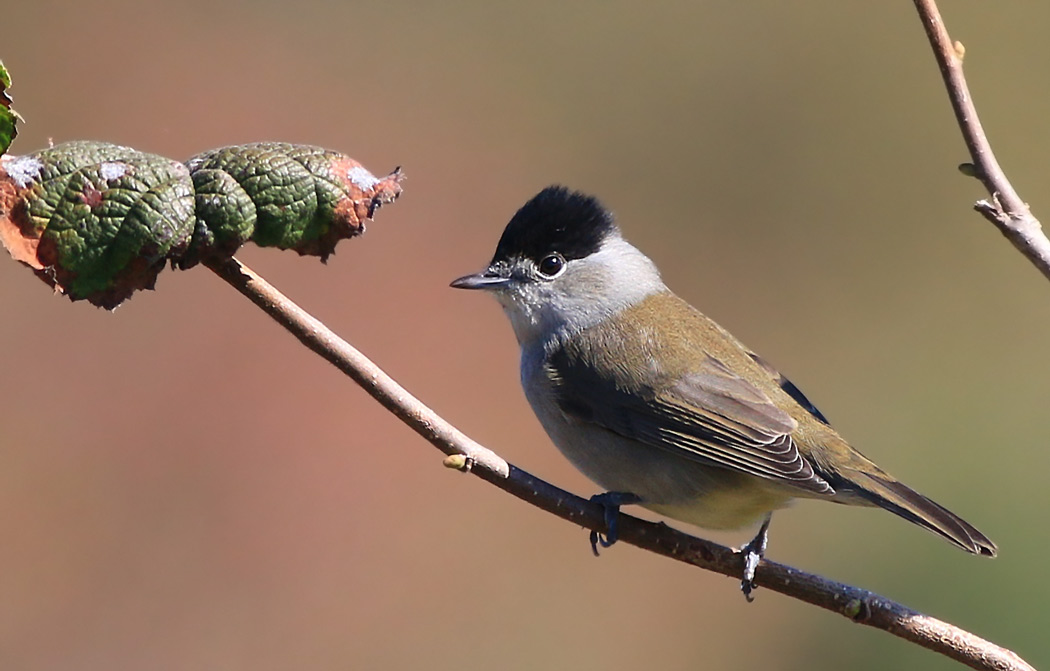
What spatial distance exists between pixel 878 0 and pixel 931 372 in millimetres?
4725

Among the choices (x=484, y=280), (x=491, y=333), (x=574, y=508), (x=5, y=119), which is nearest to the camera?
(x=5, y=119)

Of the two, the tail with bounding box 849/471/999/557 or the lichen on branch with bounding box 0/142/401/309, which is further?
the tail with bounding box 849/471/999/557

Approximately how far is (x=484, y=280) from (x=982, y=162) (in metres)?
1.98

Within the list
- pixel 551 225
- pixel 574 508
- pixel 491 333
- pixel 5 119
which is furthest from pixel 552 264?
pixel 491 333

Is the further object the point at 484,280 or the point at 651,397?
the point at 484,280

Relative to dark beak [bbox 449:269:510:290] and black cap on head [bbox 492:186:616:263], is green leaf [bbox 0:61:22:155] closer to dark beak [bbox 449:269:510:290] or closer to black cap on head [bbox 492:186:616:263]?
dark beak [bbox 449:269:510:290]

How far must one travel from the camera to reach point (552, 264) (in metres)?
4.18

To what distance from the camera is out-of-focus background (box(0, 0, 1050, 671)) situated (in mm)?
6840

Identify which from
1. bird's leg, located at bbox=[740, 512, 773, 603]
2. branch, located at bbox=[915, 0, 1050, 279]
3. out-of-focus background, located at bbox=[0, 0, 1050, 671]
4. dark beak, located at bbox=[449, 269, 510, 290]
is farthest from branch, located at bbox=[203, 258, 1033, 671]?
out-of-focus background, located at bbox=[0, 0, 1050, 671]

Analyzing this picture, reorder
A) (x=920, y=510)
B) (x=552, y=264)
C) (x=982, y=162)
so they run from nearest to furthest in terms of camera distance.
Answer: (x=982, y=162) → (x=920, y=510) → (x=552, y=264)

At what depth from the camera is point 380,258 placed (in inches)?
374

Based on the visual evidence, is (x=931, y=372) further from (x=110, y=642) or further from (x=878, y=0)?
(x=110, y=642)

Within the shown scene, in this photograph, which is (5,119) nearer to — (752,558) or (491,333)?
(752,558)

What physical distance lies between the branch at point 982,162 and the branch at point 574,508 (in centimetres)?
82
